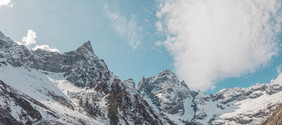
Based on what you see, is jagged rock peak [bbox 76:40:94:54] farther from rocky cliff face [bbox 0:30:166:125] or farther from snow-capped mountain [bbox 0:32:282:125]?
snow-capped mountain [bbox 0:32:282:125]

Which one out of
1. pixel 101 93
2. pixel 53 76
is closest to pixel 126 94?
pixel 101 93

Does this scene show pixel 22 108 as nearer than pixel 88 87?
Yes

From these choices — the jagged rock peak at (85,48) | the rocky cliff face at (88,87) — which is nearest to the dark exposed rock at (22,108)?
the rocky cliff face at (88,87)

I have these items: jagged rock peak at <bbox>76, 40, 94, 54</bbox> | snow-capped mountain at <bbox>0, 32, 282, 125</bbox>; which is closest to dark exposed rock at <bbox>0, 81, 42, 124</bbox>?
snow-capped mountain at <bbox>0, 32, 282, 125</bbox>

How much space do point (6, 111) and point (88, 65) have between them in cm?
11230

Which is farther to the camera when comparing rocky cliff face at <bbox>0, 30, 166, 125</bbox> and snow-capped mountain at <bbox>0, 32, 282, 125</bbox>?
rocky cliff face at <bbox>0, 30, 166, 125</bbox>

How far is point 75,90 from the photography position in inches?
4717

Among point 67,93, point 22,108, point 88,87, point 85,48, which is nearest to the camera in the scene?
point 22,108

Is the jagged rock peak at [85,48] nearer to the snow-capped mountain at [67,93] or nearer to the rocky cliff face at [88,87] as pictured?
the rocky cliff face at [88,87]

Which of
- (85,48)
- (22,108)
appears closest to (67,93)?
(22,108)

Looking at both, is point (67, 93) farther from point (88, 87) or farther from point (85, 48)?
point (85, 48)

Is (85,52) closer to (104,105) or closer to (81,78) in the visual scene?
(81,78)

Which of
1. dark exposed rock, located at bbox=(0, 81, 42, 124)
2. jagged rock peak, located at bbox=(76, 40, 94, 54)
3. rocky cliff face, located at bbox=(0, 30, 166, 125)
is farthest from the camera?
jagged rock peak, located at bbox=(76, 40, 94, 54)

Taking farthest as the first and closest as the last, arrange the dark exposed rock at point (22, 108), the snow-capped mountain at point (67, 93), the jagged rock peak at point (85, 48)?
the jagged rock peak at point (85, 48)
the snow-capped mountain at point (67, 93)
the dark exposed rock at point (22, 108)
